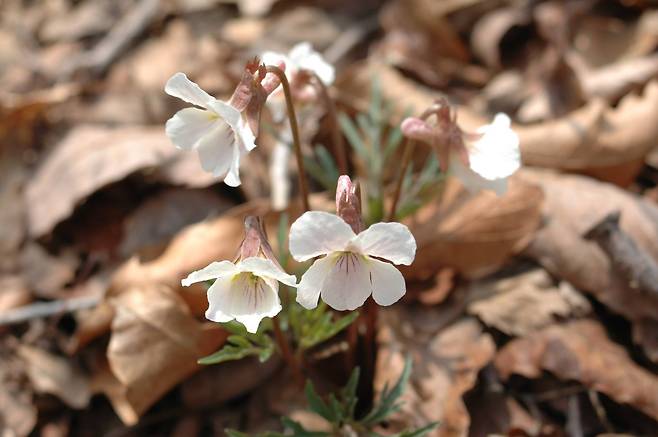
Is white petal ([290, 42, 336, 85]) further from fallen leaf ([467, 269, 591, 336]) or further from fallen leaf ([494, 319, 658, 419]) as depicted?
fallen leaf ([494, 319, 658, 419])

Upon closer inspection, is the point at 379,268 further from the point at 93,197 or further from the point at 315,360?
the point at 93,197

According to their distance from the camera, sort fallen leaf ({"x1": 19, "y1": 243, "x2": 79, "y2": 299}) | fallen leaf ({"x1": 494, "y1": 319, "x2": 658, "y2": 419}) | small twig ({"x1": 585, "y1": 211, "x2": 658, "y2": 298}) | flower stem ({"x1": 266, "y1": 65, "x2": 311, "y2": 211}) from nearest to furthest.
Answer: flower stem ({"x1": 266, "y1": 65, "x2": 311, "y2": 211}) → fallen leaf ({"x1": 494, "y1": 319, "x2": 658, "y2": 419}) → small twig ({"x1": 585, "y1": 211, "x2": 658, "y2": 298}) → fallen leaf ({"x1": 19, "y1": 243, "x2": 79, "y2": 299})

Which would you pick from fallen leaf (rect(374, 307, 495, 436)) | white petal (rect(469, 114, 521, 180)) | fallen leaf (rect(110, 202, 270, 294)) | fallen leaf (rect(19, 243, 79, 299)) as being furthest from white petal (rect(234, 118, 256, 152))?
fallen leaf (rect(19, 243, 79, 299))

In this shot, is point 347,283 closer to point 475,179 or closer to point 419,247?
point 475,179

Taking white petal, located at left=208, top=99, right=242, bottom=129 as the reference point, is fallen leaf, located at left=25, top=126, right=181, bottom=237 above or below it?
below

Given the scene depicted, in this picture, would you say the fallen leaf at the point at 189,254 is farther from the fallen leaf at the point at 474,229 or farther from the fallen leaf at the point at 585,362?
the fallen leaf at the point at 585,362

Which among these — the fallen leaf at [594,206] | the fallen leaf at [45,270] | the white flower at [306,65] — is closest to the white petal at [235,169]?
the white flower at [306,65]
